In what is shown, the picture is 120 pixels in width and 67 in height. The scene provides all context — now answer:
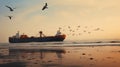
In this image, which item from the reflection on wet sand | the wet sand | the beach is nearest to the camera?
the wet sand

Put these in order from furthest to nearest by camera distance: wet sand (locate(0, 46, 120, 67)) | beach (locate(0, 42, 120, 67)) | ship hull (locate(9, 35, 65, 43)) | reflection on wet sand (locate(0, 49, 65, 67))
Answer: ship hull (locate(9, 35, 65, 43)) → reflection on wet sand (locate(0, 49, 65, 67)) → beach (locate(0, 42, 120, 67)) → wet sand (locate(0, 46, 120, 67))

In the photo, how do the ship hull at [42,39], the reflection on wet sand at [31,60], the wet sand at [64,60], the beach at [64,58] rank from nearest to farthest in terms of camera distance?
the wet sand at [64,60], the beach at [64,58], the reflection on wet sand at [31,60], the ship hull at [42,39]

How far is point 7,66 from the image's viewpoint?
20641mm

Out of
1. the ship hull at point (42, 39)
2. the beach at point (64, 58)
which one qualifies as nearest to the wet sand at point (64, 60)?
the beach at point (64, 58)

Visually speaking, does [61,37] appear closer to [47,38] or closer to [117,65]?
[47,38]

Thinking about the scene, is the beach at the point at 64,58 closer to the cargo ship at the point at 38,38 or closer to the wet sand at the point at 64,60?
the wet sand at the point at 64,60

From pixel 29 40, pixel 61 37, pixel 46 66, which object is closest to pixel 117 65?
pixel 46 66

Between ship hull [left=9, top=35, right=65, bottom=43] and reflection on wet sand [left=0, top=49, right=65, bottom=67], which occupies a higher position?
ship hull [left=9, top=35, right=65, bottom=43]

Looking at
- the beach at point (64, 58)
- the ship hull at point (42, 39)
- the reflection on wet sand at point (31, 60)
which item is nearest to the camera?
the beach at point (64, 58)

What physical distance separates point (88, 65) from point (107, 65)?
1.38 m

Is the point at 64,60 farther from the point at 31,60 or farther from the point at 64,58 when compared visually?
the point at 31,60

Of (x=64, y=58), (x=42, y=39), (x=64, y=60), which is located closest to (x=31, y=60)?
(x=64, y=60)

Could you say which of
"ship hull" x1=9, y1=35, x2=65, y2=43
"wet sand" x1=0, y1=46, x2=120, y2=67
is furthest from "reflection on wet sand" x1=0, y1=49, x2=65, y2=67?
"ship hull" x1=9, y1=35, x2=65, y2=43

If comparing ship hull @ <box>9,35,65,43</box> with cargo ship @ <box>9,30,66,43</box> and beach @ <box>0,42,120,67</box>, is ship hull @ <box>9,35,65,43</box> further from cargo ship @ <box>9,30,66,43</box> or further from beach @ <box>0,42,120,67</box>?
beach @ <box>0,42,120,67</box>
